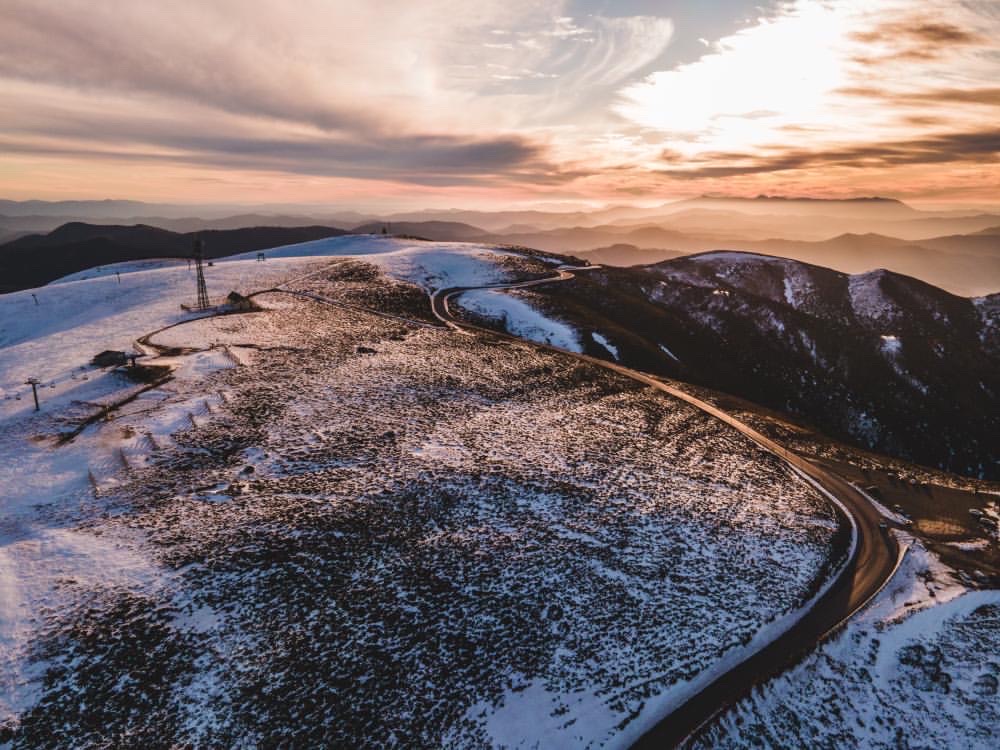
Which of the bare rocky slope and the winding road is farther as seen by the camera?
the bare rocky slope

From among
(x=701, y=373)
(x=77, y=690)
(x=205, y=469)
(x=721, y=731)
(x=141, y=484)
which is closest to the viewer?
(x=77, y=690)

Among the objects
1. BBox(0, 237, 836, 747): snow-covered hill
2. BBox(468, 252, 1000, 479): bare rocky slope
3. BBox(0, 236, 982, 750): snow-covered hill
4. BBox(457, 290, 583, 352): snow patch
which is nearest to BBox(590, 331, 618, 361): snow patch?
BBox(468, 252, 1000, 479): bare rocky slope

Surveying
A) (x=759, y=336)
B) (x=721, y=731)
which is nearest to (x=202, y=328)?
(x=721, y=731)

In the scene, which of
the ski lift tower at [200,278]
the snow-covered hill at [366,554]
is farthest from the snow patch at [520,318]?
the ski lift tower at [200,278]

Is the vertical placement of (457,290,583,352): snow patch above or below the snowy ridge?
above

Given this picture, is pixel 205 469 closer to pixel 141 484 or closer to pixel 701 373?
pixel 141 484

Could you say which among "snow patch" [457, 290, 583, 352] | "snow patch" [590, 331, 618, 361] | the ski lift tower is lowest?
"snow patch" [590, 331, 618, 361]

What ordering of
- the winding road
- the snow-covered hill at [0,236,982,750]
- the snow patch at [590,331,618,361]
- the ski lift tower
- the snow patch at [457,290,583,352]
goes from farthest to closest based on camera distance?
the snow patch at [457,290,583,352] → the snow patch at [590,331,618,361] → the ski lift tower → the winding road → the snow-covered hill at [0,236,982,750]

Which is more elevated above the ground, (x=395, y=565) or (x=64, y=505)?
(x=64, y=505)

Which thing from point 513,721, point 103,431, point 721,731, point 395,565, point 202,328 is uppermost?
point 202,328

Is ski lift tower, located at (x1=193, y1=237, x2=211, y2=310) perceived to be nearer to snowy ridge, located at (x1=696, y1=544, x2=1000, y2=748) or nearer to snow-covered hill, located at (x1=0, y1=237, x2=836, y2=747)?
snow-covered hill, located at (x1=0, y1=237, x2=836, y2=747)
